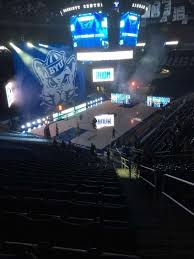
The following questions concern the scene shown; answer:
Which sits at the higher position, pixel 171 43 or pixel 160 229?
pixel 171 43

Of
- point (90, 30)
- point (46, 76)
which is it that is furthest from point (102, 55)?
point (46, 76)

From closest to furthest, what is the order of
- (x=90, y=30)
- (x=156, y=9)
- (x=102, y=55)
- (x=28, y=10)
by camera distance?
(x=28, y=10), (x=90, y=30), (x=102, y=55), (x=156, y=9)

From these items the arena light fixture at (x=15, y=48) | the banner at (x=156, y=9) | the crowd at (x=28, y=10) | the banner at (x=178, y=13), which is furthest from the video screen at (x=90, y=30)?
the banner at (x=178, y=13)

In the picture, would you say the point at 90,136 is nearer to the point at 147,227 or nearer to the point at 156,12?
the point at 156,12

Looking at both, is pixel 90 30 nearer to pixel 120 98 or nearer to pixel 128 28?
pixel 128 28

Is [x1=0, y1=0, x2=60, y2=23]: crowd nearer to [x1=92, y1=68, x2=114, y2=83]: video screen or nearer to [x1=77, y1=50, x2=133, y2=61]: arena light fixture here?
[x1=77, y1=50, x2=133, y2=61]: arena light fixture

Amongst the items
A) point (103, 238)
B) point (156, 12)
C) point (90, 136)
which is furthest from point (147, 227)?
point (156, 12)

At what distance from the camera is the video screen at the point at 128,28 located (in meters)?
31.2

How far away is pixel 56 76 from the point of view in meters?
34.1

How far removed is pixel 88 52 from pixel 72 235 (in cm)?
2948

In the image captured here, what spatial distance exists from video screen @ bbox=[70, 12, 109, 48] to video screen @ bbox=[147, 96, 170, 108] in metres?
11.9

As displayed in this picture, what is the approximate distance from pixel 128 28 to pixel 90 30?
13.9ft

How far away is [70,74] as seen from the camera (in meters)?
36.4

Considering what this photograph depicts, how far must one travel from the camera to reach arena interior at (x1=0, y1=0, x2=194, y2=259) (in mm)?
4547
